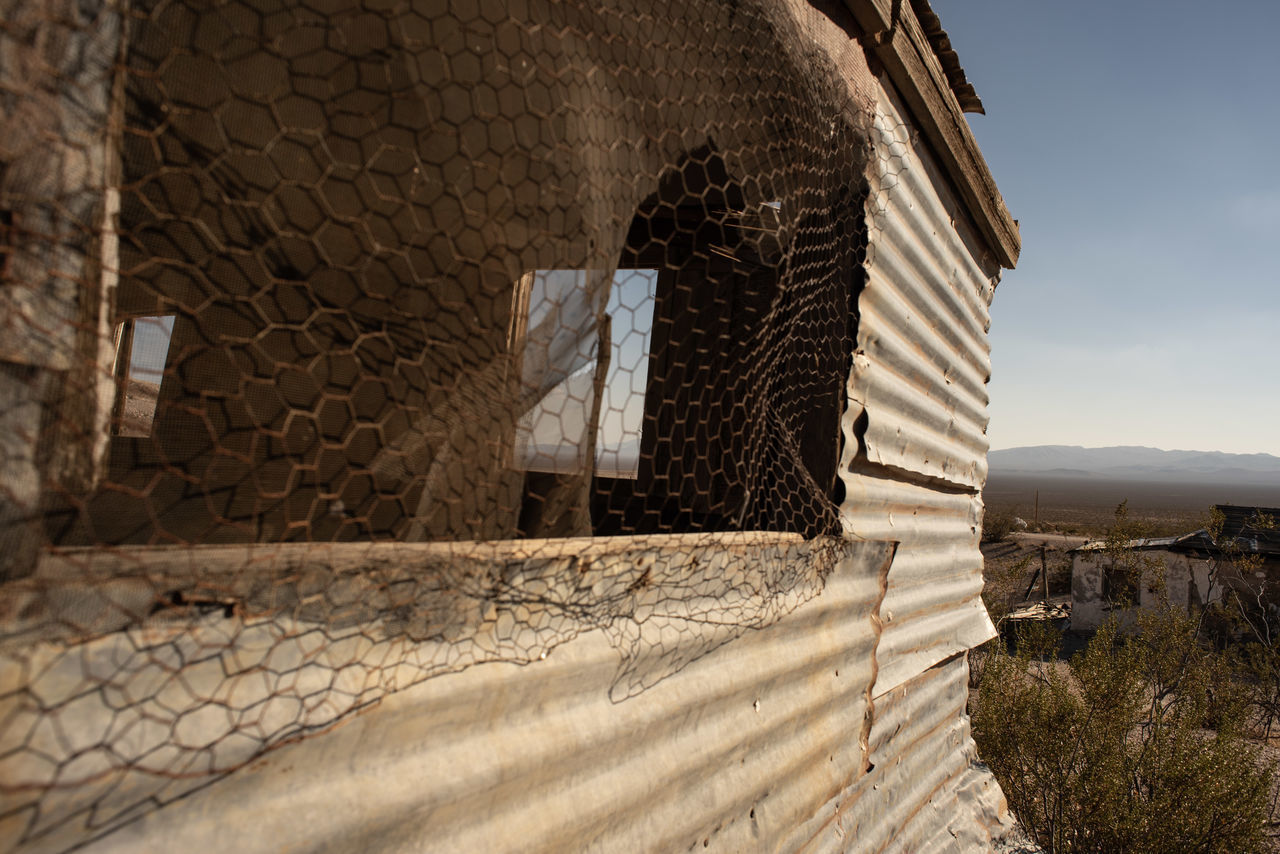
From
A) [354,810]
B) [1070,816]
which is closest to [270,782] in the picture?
[354,810]

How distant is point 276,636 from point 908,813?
8.28ft

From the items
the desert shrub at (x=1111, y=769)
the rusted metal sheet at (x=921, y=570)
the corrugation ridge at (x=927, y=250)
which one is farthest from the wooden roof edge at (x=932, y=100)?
the desert shrub at (x=1111, y=769)

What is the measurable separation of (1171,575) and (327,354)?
56.2 feet

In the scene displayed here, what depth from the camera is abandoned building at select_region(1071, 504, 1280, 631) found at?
12758 mm

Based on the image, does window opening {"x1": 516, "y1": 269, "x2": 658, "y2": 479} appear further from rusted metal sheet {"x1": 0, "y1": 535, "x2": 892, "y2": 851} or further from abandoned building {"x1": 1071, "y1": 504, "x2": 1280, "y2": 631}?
abandoned building {"x1": 1071, "y1": 504, "x2": 1280, "y2": 631}

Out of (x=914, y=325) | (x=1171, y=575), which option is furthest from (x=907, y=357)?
(x=1171, y=575)

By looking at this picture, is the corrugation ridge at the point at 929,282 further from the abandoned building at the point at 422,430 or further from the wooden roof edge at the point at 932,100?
the wooden roof edge at the point at 932,100

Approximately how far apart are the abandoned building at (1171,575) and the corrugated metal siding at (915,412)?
11.4m

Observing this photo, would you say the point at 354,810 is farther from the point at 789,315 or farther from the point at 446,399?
the point at 789,315

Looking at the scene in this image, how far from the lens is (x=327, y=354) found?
0.97 meters

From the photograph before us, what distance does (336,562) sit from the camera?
2.88ft

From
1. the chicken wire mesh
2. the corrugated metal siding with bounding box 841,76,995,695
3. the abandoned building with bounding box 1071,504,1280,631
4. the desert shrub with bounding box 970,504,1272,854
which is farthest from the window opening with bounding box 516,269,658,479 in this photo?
the abandoned building with bounding box 1071,504,1280,631

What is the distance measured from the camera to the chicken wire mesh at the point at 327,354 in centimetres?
66

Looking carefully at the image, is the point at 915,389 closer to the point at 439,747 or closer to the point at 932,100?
the point at 932,100
